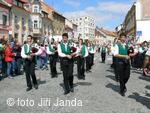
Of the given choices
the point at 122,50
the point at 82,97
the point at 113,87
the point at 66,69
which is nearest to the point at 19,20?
the point at 113,87

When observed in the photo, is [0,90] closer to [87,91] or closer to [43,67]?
[87,91]

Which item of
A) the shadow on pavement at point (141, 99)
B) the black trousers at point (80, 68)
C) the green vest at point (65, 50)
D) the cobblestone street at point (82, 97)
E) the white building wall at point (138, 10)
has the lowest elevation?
the shadow on pavement at point (141, 99)

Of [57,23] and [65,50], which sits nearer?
[65,50]

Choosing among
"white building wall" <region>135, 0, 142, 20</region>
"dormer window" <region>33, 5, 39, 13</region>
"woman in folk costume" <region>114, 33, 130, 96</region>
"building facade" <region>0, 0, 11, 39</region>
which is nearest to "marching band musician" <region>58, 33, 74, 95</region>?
"woman in folk costume" <region>114, 33, 130, 96</region>

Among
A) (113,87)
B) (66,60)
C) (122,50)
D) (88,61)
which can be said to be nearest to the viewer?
(122,50)

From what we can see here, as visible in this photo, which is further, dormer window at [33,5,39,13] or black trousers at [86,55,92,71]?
dormer window at [33,5,39,13]

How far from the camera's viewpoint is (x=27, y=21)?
5556 centimetres

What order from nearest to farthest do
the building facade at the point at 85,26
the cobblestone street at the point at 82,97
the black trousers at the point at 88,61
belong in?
the cobblestone street at the point at 82,97 → the black trousers at the point at 88,61 → the building facade at the point at 85,26

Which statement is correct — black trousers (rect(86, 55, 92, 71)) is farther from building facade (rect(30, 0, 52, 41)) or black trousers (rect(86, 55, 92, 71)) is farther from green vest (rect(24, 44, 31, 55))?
building facade (rect(30, 0, 52, 41))

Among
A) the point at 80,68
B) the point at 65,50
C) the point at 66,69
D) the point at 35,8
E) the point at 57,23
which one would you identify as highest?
the point at 35,8

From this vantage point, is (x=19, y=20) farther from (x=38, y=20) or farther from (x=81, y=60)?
(x=81, y=60)

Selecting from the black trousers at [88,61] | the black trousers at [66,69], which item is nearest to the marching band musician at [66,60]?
the black trousers at [66,69]

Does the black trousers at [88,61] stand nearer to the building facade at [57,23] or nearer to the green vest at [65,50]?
the green vest at [65,50]

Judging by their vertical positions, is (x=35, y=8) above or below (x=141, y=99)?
above
